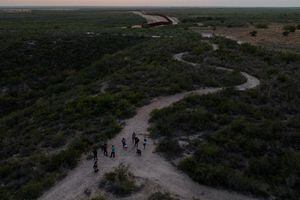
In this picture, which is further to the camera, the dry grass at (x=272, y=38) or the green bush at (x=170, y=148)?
the dry grass at (x=272, y=38)

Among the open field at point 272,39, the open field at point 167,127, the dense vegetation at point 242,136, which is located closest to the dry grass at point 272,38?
the open field at point 272,39

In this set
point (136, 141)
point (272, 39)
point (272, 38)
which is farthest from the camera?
point (272, 38)

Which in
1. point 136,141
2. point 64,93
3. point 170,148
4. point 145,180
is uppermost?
point 136,141

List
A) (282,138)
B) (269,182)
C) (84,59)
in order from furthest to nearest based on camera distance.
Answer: (84,59), (282,138), (269,182)

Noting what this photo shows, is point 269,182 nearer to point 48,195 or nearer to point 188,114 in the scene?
point 188,114

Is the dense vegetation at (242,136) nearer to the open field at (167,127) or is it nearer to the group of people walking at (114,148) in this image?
the open field at (167,127)

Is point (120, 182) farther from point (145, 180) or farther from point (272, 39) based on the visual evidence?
point (272, 39)

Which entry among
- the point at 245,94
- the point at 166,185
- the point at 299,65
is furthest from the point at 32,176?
the point at 299,65

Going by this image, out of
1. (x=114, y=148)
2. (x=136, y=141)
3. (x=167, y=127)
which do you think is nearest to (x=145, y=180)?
(x=114, y=148)
